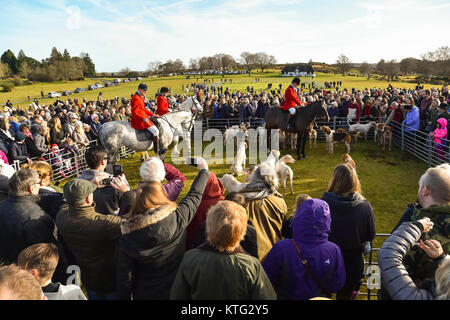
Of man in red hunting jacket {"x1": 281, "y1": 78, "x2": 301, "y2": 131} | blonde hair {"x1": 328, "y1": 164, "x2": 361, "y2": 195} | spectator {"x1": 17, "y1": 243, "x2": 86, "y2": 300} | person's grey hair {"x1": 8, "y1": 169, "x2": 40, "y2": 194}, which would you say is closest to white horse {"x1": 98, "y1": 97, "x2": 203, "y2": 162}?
man in red hunting jacket {"x1": 281, "y1": 78, "x2": 301, "y2": 131}

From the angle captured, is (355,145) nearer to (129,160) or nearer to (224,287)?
(129,160)

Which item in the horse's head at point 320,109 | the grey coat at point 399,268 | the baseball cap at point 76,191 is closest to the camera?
the grey coat at point 399,268

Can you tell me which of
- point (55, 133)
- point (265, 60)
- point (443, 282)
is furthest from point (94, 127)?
point (265, 60)

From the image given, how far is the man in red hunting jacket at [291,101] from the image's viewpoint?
11102 millimetres

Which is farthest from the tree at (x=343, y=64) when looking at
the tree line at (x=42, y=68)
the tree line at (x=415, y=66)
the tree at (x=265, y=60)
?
the tree line at (x=42, y=68)

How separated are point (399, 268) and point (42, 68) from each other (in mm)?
89636

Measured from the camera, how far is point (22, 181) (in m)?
3.00

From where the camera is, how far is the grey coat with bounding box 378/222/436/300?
5.32 ft

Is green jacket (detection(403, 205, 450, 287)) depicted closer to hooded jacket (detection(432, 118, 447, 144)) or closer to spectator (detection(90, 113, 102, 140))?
hooded jacket (detection(432, 118, 447, 144))

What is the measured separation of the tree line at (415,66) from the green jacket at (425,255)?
63.9 metres

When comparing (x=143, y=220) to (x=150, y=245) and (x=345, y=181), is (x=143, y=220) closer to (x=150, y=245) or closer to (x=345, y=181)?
(x=150, y=245)

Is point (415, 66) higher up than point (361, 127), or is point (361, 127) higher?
point (415, 66)

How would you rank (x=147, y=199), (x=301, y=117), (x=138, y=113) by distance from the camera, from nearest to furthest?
(x=147, y=199) → (x=138, y=113) → (x=301, y=117)

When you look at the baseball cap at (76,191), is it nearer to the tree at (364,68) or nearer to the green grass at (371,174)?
the green grass at (371,174)
